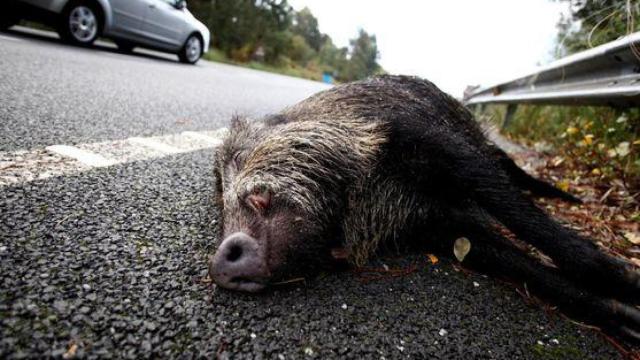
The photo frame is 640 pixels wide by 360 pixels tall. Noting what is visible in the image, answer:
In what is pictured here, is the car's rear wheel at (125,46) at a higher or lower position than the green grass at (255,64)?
lower

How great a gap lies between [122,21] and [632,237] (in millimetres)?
10521

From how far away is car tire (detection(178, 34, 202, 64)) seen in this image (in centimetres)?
1192

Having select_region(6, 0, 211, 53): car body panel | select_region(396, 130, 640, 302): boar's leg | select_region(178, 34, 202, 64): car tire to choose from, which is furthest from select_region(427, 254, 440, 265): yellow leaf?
select_region(178, 34, 202, 64): car tire

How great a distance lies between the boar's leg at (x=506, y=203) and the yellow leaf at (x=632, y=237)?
2.35 ft

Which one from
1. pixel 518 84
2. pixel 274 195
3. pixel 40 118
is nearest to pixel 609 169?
pixel 518 84

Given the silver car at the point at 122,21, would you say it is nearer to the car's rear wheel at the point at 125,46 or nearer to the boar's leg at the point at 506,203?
the car's rear wheel at the point at 125,46

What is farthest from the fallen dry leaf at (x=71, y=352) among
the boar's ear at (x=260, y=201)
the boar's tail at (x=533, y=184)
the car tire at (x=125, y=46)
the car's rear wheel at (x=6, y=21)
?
the car tire at (x=125, y=46)

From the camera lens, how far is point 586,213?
123 inches

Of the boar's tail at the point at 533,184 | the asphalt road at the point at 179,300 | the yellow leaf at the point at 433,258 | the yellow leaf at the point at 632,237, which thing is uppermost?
the boar's tail at the point at 533,184

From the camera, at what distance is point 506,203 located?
2121 millimetres

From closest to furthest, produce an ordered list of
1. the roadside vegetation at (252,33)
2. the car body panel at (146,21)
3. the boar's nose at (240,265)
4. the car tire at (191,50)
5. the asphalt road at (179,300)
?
the asphalt road at (179,300), the boar's nose at (240,265), the car body panel at (146,21), the car tire at (191,50), the roadside vegetation at (252,33)

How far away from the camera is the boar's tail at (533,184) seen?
133 inches

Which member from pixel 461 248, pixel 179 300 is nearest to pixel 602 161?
pixel 461 248

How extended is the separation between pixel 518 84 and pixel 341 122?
406 cm
